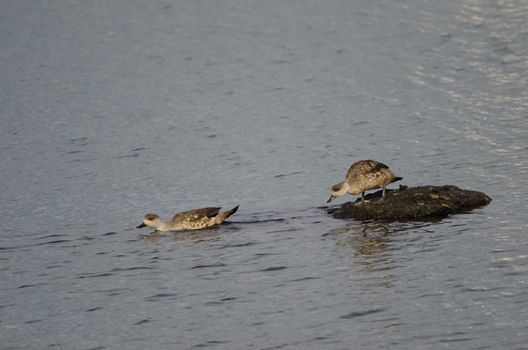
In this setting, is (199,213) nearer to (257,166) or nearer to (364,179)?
(364,179)

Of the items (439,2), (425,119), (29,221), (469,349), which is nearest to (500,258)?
(469,349)

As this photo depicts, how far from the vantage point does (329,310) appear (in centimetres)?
1387

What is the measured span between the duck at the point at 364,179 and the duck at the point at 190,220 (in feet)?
6.97

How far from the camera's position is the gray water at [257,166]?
13930mm

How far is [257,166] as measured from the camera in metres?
24.2

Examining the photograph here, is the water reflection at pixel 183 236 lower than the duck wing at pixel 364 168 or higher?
lower

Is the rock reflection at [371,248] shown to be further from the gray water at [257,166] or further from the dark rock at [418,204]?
the dark rock at [418,204]

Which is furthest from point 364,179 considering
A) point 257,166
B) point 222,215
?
point 257,166

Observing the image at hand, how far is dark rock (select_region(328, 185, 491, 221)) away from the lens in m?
18.2

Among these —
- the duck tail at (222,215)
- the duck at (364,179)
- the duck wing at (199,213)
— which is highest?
the duck at (364,179)

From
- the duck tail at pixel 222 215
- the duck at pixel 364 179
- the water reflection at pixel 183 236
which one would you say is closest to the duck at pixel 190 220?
the duck tail at pixel 222 215

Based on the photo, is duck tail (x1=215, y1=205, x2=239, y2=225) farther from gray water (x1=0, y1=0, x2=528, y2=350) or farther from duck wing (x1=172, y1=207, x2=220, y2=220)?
gray water (x1=0, y1=0, x2=528, y2=350)

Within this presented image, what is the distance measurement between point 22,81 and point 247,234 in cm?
1704

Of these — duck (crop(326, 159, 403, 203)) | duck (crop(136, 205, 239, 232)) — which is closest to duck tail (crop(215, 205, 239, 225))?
duck (crop(136, 205, 239, 232))
